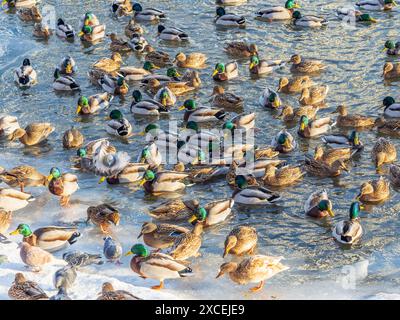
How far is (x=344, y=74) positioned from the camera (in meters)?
18.6

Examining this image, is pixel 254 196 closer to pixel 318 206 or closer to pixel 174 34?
pixel 318 206

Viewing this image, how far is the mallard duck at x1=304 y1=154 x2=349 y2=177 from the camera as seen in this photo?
14.7 metres

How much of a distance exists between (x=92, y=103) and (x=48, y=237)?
5218mm

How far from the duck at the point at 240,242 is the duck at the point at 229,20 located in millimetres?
9590

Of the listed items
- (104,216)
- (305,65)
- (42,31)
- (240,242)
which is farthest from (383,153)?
(42,31)

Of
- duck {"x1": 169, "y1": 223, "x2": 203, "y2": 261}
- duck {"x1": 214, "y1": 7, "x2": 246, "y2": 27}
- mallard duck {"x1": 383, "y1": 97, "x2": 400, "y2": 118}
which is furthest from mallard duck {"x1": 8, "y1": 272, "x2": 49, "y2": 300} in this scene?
duck {"x1": 214, "y1": 7, "x2": 246, "y2": 27}

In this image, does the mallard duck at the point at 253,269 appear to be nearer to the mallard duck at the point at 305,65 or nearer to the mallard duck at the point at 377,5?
the mallard duck at the point at 305,65

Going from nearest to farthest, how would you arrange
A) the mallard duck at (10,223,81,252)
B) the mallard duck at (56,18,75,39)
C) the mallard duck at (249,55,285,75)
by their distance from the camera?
the mallard duck at (10,223,81,252) < the mallard duck at (249,55,285,75) < the mallard duck at (56,18,75,39)

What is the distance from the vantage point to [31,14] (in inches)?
869

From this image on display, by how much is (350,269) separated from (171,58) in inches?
355

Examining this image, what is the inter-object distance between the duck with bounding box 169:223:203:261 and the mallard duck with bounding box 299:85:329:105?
5624 mm

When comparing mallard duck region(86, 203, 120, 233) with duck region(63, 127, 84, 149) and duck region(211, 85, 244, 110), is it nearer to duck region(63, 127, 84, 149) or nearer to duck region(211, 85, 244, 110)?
duck region(63, 127, 84, 149)
